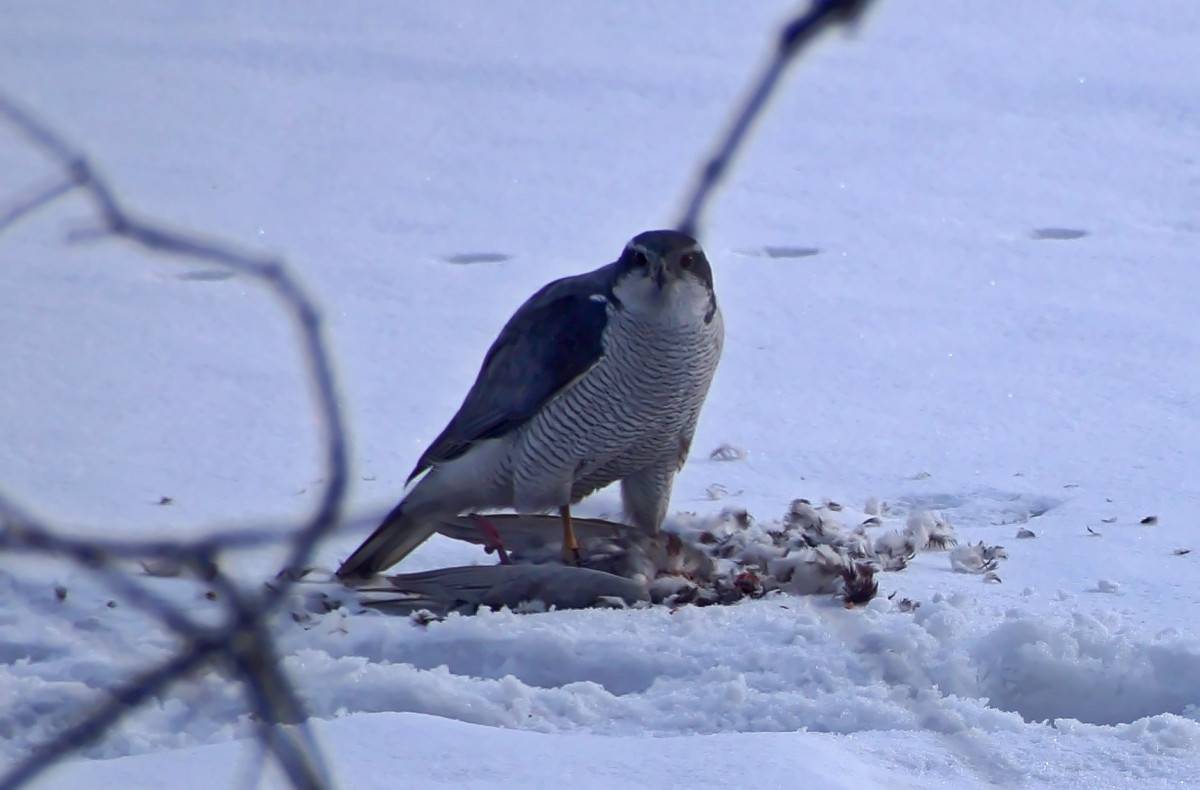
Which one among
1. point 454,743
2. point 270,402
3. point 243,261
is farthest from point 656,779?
point 270,402

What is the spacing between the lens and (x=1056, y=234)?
7.23m

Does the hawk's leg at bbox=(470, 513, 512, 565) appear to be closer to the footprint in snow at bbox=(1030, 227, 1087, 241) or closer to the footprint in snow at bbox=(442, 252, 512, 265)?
the footprint in snow at bbox=(442, 252, 512, 265)

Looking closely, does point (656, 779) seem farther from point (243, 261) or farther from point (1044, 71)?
point (1044, 71)

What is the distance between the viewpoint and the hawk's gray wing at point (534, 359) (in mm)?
3481

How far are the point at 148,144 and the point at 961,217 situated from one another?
4.22m

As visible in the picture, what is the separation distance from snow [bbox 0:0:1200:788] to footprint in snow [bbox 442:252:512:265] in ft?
0.06

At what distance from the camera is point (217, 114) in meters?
9.35

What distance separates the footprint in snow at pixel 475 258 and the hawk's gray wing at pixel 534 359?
3.18 m

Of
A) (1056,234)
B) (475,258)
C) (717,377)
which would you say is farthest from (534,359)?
(1056,234)

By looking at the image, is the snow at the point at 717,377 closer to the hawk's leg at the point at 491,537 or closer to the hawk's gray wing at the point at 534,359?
the hawk's leg at the point at 491,537

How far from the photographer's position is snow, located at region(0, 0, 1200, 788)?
281 cm

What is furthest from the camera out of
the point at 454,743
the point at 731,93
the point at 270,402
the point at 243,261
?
the point at 731,93

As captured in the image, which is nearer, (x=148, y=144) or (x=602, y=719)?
(x=602, y=719)

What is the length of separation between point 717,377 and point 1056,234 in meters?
2.43
